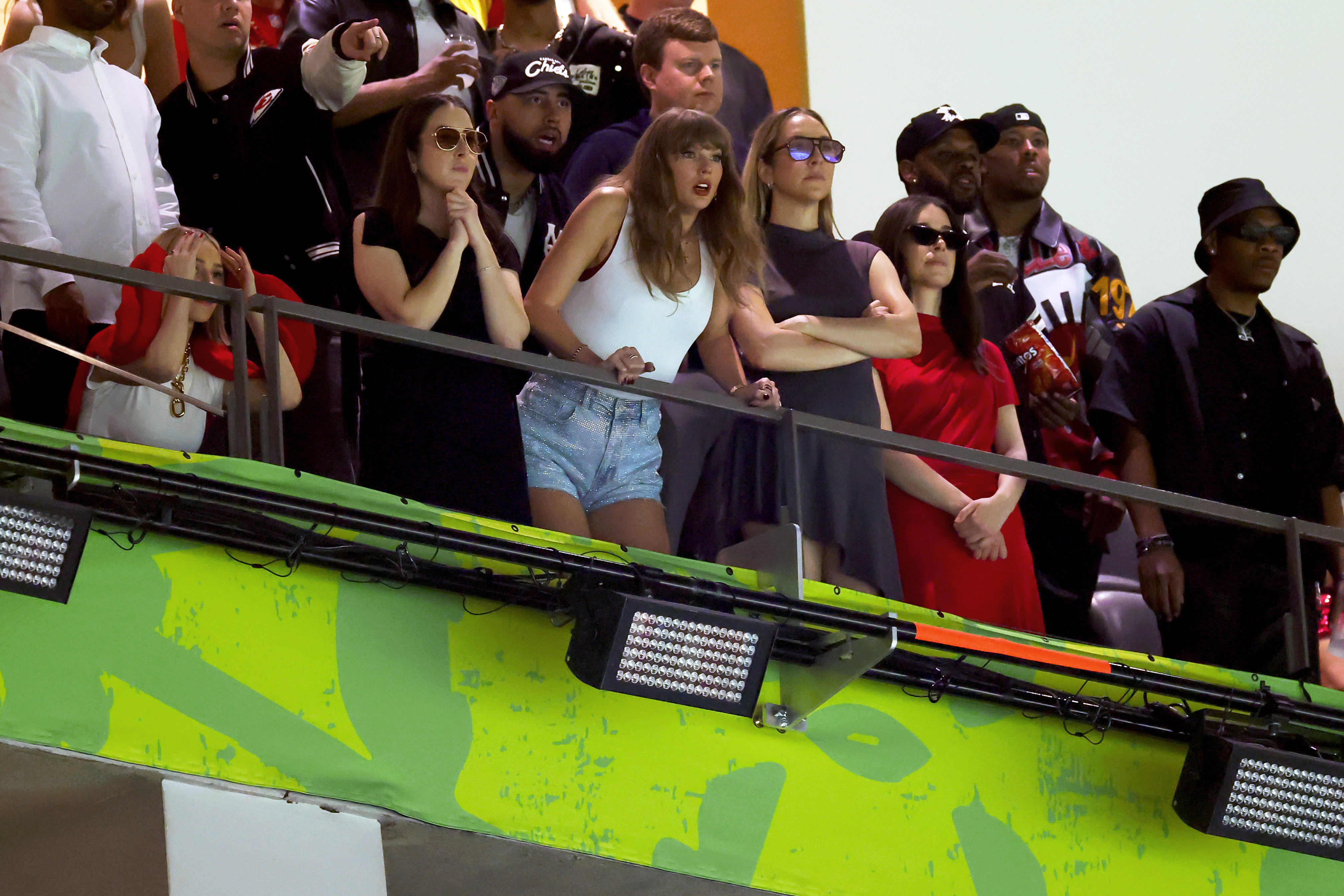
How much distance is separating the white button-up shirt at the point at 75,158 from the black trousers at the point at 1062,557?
214cm

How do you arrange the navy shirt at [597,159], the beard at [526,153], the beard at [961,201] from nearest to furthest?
1. the beard at [526,153]
2. the navy shirt at [597,159]
3. the beard at [961,201]

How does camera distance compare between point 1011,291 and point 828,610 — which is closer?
point 828,610

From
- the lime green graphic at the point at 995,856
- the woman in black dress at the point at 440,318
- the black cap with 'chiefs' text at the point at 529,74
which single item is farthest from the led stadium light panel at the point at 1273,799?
the black cap with 'chiefs' text at the point at 529,74

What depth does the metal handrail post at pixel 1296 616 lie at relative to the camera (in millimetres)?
4527

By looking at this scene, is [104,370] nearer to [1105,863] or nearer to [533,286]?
[533,286]

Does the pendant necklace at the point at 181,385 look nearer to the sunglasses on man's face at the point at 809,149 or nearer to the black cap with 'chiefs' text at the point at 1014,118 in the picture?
the sunglasses on man's face at the point at 809,149

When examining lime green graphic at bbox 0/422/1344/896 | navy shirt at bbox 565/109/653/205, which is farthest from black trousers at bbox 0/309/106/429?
navy shirt at bbox 565/109/653/205

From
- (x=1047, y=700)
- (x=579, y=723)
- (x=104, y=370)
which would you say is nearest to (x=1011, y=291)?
(x=1047, y=700)

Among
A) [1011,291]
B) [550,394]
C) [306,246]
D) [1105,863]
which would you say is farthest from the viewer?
[1011,291]

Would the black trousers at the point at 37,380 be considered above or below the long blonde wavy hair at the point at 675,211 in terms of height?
below

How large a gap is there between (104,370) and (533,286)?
0.92 metres

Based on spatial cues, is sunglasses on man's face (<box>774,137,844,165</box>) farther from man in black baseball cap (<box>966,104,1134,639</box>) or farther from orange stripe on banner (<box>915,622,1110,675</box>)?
orange stripe on banner (<box>915,622,1110,675</box>)

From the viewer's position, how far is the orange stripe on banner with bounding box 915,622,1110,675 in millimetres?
4008

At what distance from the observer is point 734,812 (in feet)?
13.1
